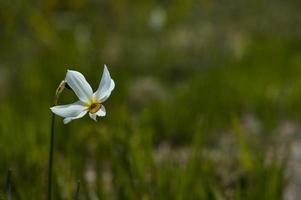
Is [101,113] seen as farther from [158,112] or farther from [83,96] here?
[158,112]

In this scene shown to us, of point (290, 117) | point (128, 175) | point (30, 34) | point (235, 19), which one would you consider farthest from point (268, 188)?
point (235, 19)

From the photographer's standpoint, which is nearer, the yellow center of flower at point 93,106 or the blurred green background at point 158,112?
the yellow center of flower at point 93,106

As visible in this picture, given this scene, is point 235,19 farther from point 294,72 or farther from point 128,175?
point 128,175

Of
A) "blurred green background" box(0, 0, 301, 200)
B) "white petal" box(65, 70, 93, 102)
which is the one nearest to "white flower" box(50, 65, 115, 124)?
"white petal" box(65, 70, 93, 102)

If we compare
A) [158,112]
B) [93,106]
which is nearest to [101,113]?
[93,106]

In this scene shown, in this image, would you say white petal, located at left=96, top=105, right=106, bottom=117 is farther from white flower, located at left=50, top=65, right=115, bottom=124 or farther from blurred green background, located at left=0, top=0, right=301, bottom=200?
blurred green background, located at left=0, top=0, right=301, bottom=200

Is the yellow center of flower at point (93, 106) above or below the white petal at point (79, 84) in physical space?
below

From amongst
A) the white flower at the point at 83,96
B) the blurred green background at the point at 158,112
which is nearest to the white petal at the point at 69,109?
the white flower at the point at 83,96

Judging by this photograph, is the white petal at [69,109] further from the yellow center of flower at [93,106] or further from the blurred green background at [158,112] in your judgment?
the blurred green background at [158,112]
